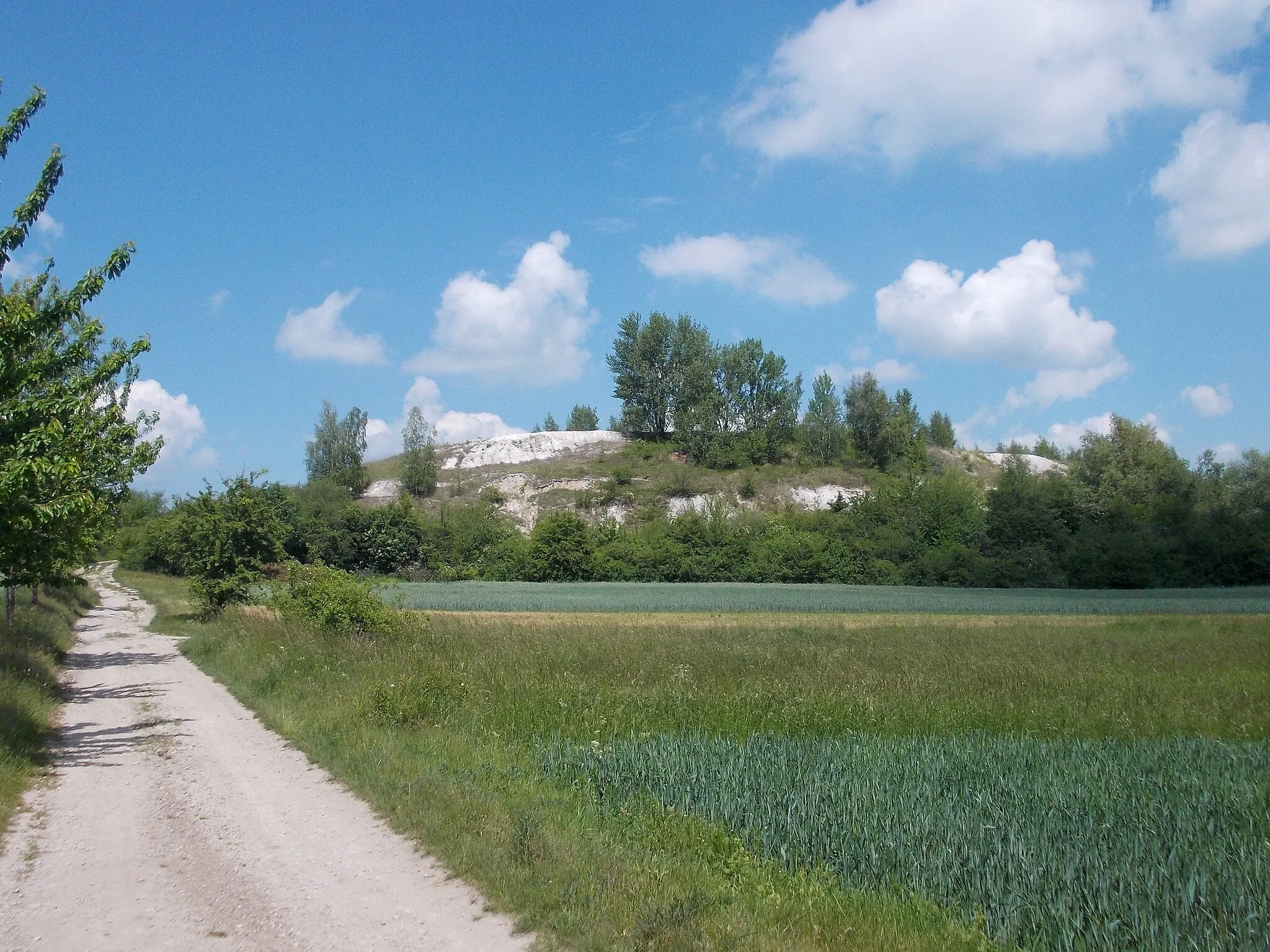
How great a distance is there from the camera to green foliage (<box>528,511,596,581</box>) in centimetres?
7981

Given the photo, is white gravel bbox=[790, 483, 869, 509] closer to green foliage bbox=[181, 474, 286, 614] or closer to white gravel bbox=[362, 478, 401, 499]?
white gravel bbox=[362, 478, 401, 499]

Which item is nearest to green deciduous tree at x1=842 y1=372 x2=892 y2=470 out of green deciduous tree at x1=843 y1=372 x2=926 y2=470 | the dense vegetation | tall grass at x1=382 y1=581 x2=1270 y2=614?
green deciduous tree at x1=843 y1=372 x2=926 y2=470

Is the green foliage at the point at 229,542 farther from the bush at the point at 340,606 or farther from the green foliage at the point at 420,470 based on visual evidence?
the green foliage at the point at 420,470

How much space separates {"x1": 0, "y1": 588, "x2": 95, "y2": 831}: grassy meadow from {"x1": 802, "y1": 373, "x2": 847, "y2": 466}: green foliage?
97581mm

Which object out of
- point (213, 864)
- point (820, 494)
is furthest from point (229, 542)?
point (820, 494)

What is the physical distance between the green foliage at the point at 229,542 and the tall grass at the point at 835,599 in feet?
27.0

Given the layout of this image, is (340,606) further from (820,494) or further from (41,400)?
(820,494)

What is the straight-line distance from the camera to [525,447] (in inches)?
5153

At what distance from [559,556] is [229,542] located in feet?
160

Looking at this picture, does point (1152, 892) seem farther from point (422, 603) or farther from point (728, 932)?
point (422, 603)

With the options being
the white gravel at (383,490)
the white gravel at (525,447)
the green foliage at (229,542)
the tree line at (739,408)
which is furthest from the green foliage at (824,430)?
the green foliage at (229,542)

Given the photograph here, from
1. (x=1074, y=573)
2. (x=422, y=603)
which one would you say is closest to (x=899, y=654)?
(x=422, y=603)

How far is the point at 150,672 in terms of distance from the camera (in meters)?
20.0

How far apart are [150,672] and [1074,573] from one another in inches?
2767
